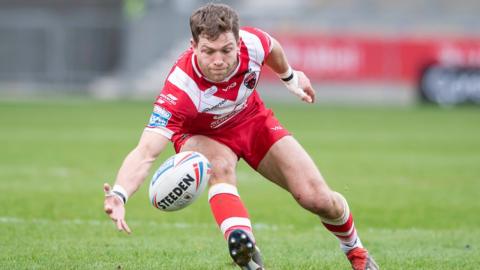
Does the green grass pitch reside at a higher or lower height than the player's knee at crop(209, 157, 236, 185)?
lower

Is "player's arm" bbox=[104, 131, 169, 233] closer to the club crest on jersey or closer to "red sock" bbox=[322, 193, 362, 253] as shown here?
the club crest on jersey

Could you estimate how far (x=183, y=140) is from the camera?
727cm

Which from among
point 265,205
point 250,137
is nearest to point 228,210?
point 250,137

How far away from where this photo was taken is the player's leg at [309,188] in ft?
23.6

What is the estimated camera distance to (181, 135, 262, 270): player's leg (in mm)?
6434

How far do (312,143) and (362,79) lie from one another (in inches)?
550

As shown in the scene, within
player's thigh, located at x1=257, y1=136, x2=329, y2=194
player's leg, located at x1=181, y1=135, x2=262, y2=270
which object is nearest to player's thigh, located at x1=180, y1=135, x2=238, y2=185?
player's leg, located at x1=181, y1=135, x2=262, y2=270

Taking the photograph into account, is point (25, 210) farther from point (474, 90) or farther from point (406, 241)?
point (474, 90)

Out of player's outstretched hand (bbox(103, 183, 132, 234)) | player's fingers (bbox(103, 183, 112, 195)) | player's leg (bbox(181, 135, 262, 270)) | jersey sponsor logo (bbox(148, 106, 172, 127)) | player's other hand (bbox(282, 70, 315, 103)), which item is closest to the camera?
player's fingers (bbox(103, 183, 112, 195))

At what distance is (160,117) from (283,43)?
26.6 meters

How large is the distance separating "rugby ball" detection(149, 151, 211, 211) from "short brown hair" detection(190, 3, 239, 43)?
0.82m

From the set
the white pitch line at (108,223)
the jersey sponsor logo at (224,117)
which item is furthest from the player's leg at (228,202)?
the white pitch line at (108,223)

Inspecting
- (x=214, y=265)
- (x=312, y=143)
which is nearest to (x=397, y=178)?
(x=312, y=143)

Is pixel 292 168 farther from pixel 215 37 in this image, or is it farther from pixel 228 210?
pixel 215 37
